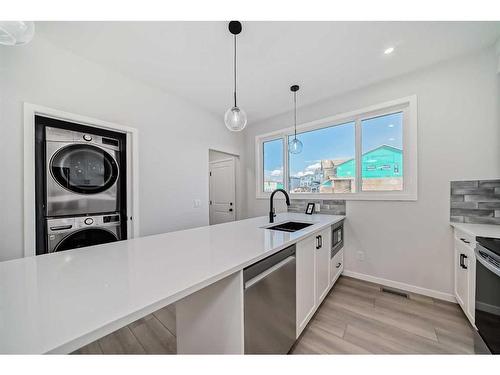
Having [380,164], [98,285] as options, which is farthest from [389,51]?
[98,285]

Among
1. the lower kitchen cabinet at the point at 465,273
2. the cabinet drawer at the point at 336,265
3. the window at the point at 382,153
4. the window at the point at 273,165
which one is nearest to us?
the lower kitchen cabinet at the point at 465,273

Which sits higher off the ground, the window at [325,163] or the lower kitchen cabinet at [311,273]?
the window at [325,163]

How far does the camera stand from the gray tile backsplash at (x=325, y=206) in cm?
265

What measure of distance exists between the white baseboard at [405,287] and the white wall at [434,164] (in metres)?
0.04

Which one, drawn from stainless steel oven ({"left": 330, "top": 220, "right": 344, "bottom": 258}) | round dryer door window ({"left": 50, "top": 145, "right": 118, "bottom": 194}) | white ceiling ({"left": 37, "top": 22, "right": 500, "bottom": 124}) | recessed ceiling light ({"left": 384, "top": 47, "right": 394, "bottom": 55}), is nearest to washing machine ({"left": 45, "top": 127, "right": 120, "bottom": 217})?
round dryer door window ({"left": 50, "top": 145, "right": 118, "bottom": 194})

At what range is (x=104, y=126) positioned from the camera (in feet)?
6.56

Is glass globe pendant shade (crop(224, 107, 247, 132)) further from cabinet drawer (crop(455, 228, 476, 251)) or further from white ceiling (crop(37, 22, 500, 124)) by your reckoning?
cabinet drawer (crop(455, 228, 476, 251))

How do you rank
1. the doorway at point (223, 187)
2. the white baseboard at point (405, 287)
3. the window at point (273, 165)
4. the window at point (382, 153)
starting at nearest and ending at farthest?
the white baseboard at point (405, 287), the window at point (382, 153), the window at point (273, 165), the doorway at point (223, 187)

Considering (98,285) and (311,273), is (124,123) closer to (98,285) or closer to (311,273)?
(98,285)

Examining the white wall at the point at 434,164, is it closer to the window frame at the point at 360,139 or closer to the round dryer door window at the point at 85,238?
the window frame at the point at 360,139

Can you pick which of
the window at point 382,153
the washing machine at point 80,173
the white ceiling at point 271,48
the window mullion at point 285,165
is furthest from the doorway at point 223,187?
the window at point 382,153

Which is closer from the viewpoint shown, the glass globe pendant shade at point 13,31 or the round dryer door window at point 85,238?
the glass globe pendant shade at point 13,31
